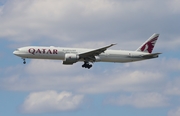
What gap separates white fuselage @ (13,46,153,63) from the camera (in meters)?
114

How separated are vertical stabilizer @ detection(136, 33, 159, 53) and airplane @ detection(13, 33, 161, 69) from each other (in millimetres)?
489

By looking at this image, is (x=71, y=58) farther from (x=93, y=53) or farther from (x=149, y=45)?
(x=149, y=45)

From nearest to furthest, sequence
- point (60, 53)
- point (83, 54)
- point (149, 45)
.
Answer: point (60, 53) → point (83, 54) → point (149, 45)

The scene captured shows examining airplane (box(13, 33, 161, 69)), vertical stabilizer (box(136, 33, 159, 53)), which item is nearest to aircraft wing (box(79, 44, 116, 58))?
airplane (box(13, 33, 161, 69))

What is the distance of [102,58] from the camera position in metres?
118

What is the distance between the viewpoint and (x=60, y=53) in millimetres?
114875

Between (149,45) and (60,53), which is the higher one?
(149,45)

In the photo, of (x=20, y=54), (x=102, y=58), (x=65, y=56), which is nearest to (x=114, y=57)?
(x=102, y=58)

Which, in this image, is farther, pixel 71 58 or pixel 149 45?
pixel 149 45

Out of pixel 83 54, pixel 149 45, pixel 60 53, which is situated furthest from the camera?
pixel 149 45

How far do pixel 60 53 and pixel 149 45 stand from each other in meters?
21.1

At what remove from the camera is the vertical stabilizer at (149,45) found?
410 feet

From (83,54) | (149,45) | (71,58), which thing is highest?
(149,45)

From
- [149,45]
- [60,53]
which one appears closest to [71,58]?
[60,53]
